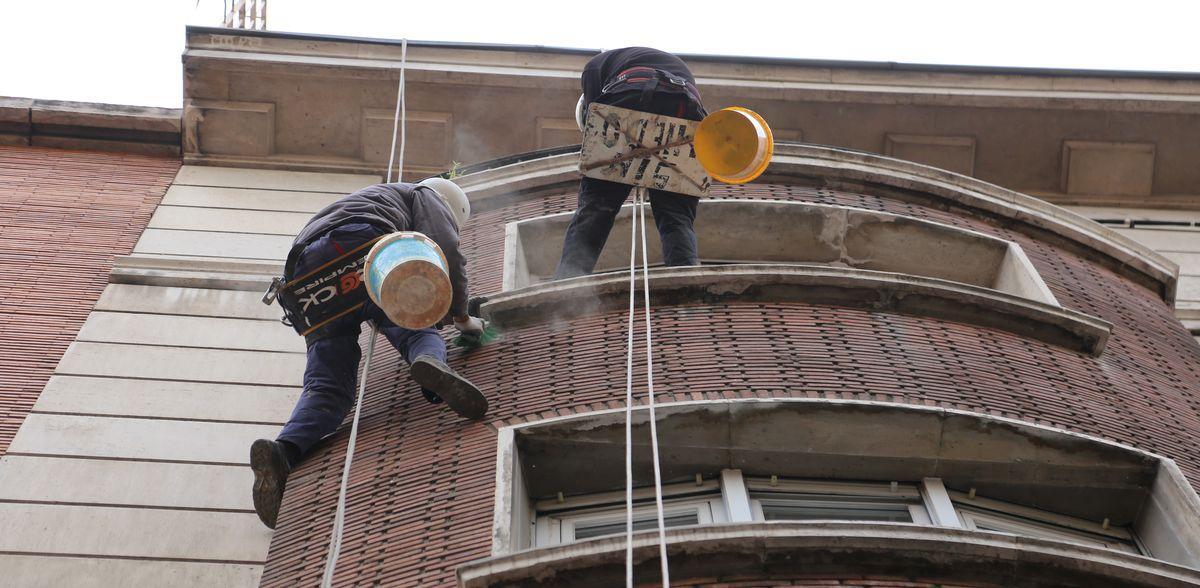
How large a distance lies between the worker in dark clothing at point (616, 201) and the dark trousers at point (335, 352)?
1556 millimetres

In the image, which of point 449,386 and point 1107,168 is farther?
point 1107,168

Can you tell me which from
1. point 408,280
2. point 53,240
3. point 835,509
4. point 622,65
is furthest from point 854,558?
point 53,240

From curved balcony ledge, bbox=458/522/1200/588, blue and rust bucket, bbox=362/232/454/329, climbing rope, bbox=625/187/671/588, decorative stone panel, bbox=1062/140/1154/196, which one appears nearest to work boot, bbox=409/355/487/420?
blue and rust bucket, bbox=362/232/454/329

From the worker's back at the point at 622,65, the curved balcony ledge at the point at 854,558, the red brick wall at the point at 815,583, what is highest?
the worker's back at the point at 622,65

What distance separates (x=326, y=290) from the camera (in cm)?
859

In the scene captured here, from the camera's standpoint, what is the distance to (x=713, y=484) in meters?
8.32

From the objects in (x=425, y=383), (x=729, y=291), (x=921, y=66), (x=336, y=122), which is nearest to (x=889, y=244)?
(x=729, y=291)

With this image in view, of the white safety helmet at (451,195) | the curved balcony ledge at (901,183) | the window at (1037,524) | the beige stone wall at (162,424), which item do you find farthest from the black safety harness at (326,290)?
the window at (1037,524)

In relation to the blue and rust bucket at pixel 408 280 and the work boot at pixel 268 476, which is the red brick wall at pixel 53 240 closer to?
the work boot at pixel 268 476

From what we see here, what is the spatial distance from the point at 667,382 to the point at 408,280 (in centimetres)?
186

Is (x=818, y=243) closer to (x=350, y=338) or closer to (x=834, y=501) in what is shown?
(x=834, y=501)

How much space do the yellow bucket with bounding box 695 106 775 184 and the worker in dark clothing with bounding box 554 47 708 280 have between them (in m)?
0.66

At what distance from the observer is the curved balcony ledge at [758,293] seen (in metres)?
9.34

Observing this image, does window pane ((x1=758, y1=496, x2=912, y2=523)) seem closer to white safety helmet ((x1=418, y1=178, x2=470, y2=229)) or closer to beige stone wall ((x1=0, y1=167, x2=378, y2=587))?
white safety helmet ((x1=418, y1=178, x2=470, y2=229))
